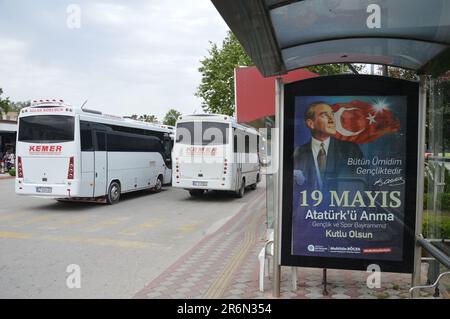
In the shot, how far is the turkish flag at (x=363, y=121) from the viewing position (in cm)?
471

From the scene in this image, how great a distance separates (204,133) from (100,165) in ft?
12.4

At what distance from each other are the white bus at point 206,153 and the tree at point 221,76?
16.7 m

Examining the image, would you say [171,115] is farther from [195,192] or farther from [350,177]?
[350,177]

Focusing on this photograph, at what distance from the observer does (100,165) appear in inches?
529

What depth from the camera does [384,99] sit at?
4.70 metres

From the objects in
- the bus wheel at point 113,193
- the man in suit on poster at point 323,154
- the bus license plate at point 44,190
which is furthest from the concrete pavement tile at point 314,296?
the bus wheel at point 113,193

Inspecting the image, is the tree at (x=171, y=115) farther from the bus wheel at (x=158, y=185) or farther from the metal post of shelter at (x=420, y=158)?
the metal post of shelter at (x=420, y=158)

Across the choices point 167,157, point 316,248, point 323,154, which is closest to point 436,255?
point 316,248

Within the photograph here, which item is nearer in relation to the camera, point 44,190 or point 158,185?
point 44,190

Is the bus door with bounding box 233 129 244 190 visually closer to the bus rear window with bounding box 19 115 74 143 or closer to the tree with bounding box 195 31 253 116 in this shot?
the bus rear window with bounding box 19 115 74 143

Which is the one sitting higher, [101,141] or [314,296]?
[101,141]

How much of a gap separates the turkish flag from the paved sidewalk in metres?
1.86
